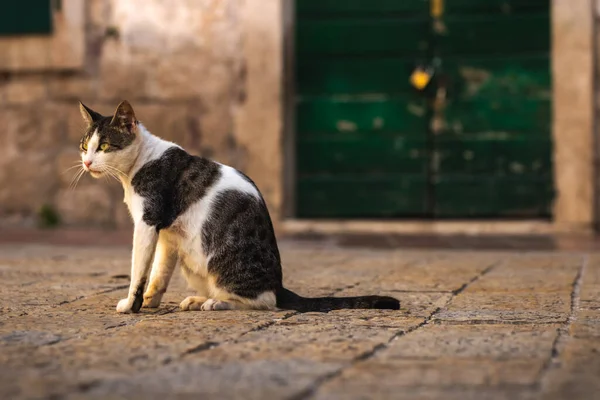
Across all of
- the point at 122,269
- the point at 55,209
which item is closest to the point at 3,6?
the point at 55,209

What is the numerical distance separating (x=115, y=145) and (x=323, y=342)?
52.9 inches

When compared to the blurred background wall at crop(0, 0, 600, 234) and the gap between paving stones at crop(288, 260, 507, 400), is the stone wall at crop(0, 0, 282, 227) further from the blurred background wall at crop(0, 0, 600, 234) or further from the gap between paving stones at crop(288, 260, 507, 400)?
the gap between paving stones at crop(288, 260, 507, 400)

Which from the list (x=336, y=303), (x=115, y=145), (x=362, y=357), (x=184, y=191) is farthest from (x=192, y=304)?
(x=362, y=357)

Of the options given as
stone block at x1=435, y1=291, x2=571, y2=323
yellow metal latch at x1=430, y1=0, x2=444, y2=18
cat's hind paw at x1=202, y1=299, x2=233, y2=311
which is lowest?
stone block at x1=435, y1=291, x2=571, y2=323

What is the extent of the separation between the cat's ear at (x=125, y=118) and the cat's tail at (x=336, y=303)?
85 centimetres

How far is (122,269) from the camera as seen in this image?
617 centimetres

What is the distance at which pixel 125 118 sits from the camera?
4359 mm

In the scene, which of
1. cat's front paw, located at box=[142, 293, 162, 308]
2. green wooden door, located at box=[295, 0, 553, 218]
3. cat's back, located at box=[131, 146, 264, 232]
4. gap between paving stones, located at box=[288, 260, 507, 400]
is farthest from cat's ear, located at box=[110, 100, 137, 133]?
green wooden door, located at box=[295, 0, 553, 218]

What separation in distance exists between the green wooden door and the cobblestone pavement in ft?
10.4

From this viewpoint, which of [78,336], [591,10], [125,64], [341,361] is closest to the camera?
[341,361]

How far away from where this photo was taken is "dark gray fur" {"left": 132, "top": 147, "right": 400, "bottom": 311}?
4.26 metres

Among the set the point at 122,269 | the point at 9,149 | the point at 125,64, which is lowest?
the point at 122,269

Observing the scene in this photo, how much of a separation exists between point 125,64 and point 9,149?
119 cm

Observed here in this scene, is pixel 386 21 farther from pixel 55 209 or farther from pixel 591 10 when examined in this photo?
pixel 55 209
